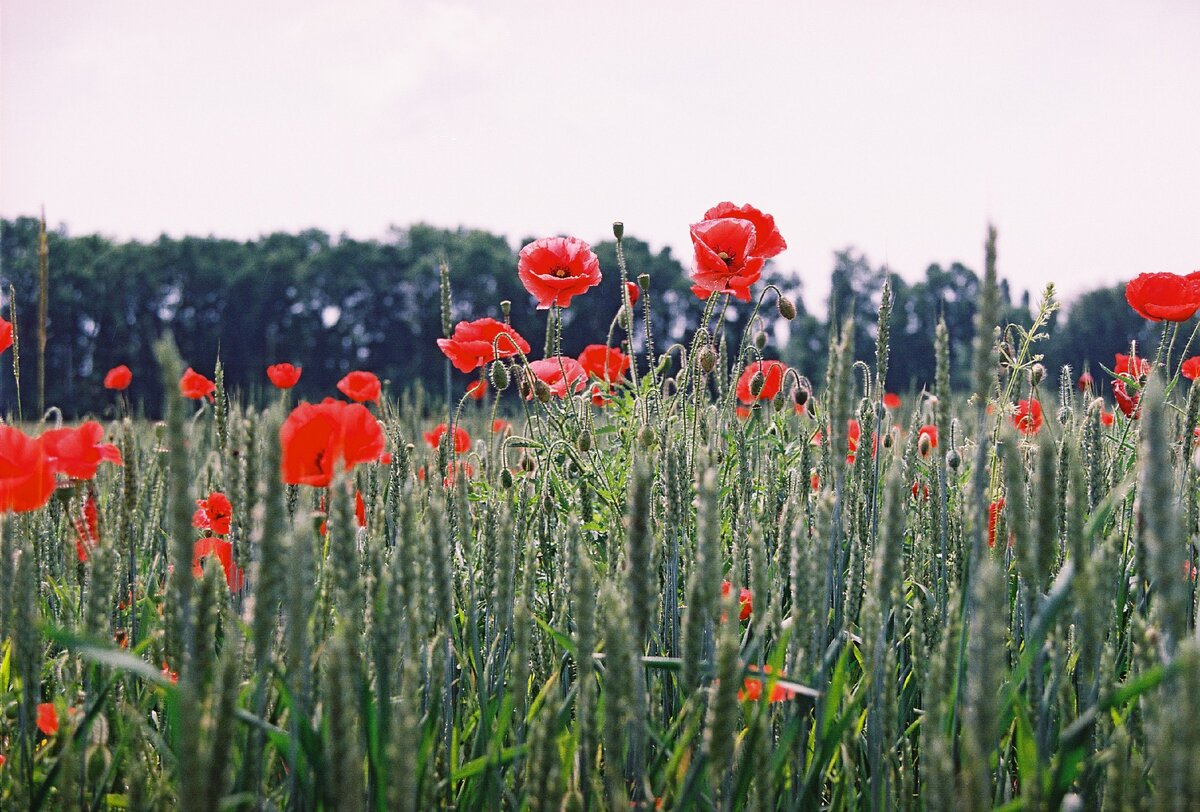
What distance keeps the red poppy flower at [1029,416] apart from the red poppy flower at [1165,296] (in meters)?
0.33

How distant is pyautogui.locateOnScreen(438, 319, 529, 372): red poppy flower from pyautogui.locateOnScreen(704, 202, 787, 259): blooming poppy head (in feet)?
1.83

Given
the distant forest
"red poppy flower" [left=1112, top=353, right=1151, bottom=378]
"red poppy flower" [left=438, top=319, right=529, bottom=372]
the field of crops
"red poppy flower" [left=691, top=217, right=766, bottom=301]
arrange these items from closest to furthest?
the field of crops → "red poppy flower" [left=691, top=217, right=766, bottom=301] → "red poppy flower" [left=438, top=319, right=529, bottom=372] → "red poppy flower" [left=1112, top=353, right=1151, bottom=378] → the distant forest

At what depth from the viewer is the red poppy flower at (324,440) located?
115cm

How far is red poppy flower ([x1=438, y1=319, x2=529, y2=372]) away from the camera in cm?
204

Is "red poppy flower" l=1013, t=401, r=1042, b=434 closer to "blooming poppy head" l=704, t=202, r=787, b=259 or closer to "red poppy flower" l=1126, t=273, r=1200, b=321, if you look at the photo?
"red poppy flower" l=1126, t=273, r=1200, b=321

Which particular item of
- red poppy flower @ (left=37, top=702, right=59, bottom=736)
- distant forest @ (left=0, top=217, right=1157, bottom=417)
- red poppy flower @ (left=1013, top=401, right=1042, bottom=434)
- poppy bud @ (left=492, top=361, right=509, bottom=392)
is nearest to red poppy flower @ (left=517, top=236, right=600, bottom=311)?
poppy bud @ (left=492, top=361, right=509, bottom=392)

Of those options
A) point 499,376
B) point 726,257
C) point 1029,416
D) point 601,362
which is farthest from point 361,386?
point 1029,416

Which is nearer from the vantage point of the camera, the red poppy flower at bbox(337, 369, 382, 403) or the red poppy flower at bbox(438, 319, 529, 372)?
the red poppy flower at bbox(438, 319, 529, 372)

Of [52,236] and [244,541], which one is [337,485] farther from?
[52,236]

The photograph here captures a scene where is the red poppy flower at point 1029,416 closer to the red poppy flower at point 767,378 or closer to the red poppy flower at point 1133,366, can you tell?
the red poppy flower at point 1133,366

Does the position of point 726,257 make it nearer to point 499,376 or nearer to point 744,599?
point 499,376

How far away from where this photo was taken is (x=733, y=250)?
77.8 inches

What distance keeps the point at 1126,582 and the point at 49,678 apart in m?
1.80

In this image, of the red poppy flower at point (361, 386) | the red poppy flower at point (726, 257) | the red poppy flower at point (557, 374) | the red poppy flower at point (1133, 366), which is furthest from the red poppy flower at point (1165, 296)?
the red poppy flower at point (361, 386)
